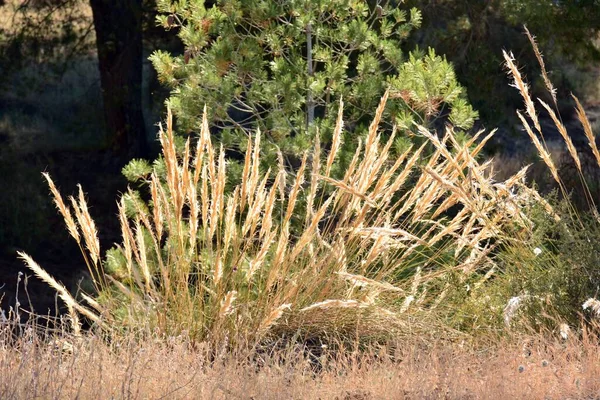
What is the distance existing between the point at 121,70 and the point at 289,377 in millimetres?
9676

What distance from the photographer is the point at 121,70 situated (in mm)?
13000

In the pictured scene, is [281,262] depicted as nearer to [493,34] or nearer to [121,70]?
[493,34]

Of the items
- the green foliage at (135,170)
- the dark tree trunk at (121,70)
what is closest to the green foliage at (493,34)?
the dark tree trunk at (121,70)

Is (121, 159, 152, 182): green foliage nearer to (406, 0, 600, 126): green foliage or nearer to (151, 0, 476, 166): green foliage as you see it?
(151, 0, 476, 166): green foliage

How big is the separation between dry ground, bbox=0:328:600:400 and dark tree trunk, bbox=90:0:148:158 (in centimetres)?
832

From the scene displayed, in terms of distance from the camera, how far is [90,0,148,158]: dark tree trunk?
12.5 m

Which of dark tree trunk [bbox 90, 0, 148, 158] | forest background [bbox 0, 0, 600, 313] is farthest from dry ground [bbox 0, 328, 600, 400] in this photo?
dark tree trunk [bbox 90, 0, 148, 158]

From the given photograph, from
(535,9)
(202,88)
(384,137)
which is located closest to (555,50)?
(535,9)

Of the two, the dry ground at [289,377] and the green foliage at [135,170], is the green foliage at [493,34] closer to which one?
the green foliage at [135,170]

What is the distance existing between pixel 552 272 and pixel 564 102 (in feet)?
41.1

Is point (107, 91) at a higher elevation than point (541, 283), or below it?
below

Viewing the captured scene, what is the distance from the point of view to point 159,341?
4410 mm

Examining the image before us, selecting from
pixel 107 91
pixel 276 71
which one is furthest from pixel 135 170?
pixel 107 91

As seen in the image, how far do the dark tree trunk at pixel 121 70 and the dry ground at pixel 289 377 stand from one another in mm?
8322
